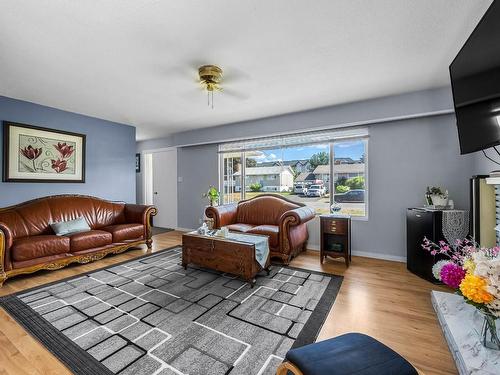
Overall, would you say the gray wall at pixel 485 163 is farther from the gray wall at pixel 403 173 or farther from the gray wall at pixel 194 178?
the gray wall at pixel 194 178

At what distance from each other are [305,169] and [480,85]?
284 cm

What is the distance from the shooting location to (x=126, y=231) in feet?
12.8

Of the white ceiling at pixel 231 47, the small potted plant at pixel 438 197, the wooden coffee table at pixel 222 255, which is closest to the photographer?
the white ceiling at pixel 231 47

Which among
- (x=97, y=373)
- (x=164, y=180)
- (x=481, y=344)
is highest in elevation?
(x=164, y=180)

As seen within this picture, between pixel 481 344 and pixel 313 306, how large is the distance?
3.88 feet

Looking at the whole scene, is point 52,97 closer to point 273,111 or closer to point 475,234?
point 273,111

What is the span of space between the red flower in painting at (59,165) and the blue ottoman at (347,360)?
4.63 meters

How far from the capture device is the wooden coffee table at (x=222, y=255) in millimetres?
2645

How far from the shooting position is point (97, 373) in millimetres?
1405

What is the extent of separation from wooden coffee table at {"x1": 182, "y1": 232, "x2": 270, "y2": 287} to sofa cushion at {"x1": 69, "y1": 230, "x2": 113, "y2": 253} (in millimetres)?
1427

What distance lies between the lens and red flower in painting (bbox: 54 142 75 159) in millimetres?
3984

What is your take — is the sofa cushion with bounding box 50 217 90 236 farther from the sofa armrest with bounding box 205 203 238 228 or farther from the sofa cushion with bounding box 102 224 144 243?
the sofa armrest with bounding box 205 203 238 228

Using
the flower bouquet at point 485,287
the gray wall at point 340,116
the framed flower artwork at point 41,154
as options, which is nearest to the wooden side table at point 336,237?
the gray wall at point 340,116

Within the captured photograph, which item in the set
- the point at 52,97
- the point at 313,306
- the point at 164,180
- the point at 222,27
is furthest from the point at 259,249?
the point at 164,180
